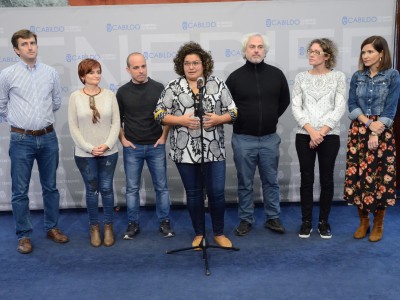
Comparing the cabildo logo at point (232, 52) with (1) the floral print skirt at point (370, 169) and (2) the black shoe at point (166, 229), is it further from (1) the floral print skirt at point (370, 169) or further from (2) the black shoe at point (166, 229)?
(2) the black shoe at point (166, 229)

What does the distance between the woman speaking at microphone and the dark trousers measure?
27.1 inches

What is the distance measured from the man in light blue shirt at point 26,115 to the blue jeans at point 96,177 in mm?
316

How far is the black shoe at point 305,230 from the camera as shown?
3771 mm

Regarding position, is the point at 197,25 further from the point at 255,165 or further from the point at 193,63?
the point at 255,165

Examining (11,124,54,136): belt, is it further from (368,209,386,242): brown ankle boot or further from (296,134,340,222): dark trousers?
(368,209,386,242): brown ankle boot

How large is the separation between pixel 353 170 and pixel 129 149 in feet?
5.93

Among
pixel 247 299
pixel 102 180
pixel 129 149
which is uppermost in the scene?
pixel 129 149

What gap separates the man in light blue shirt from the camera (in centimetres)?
350

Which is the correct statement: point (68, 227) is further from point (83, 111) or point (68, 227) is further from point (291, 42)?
point (291, 42)

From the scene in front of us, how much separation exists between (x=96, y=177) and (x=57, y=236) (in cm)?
68

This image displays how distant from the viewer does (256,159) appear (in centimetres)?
380

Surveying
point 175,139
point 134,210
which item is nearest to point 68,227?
point 134,210

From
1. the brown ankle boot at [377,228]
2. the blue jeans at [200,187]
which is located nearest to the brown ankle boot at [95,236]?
the blue jeans at [200,187]

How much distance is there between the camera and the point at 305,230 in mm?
3777
